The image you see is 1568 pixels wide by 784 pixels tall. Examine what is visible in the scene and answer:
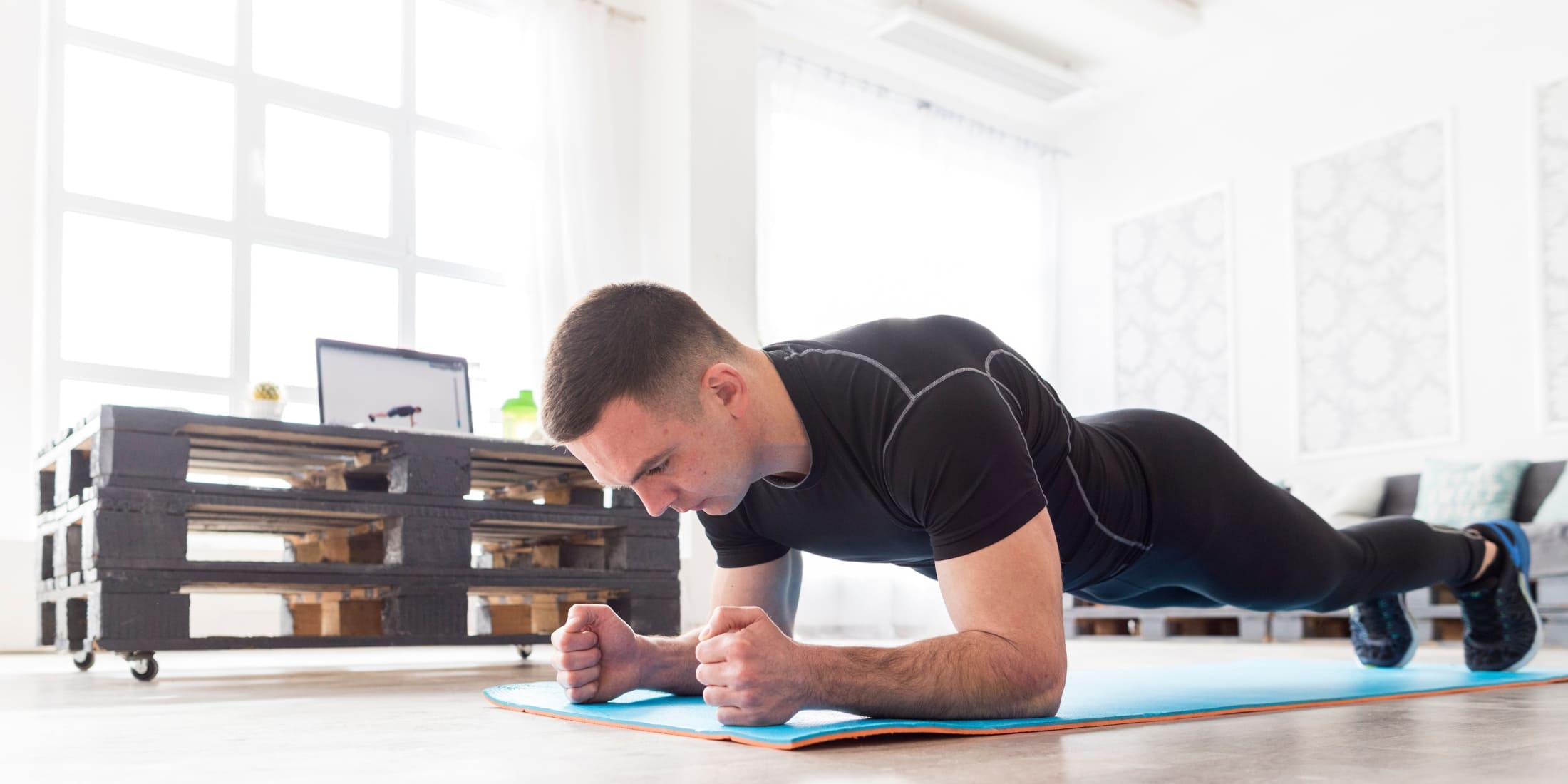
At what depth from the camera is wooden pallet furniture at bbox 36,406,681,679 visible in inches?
99.7

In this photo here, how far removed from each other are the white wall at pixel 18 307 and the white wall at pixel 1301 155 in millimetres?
5300

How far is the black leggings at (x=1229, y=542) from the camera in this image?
5.55ft

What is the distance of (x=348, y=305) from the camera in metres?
5.09

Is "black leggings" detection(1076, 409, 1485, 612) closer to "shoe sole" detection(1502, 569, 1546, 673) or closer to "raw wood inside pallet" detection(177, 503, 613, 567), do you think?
"shoe sole" detection(1502, 569, 1546, 673)

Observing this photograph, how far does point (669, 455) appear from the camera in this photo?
1.33 m

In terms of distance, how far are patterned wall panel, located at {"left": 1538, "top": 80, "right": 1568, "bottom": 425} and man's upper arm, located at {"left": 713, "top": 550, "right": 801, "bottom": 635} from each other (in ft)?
16.1

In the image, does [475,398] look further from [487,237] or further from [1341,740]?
[1341,740]

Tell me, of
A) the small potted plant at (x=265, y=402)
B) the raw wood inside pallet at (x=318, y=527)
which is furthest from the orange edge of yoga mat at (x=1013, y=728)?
the small potted plant at (x=265, y=402)

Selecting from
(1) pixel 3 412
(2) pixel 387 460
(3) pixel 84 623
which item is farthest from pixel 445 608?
(1) pixel 3 412

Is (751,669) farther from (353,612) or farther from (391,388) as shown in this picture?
(391,388)

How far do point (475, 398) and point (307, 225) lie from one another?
100 centimetres

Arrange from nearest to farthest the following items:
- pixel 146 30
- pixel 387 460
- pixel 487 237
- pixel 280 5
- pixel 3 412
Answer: pixel 387 460, pixel 3 412, pixel 146 30, pixel 280 5, pixel 487 237

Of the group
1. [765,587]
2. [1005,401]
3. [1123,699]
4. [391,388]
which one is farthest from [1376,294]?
[1005,401]

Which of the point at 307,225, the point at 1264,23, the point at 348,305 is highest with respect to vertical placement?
the point at 1264,23
